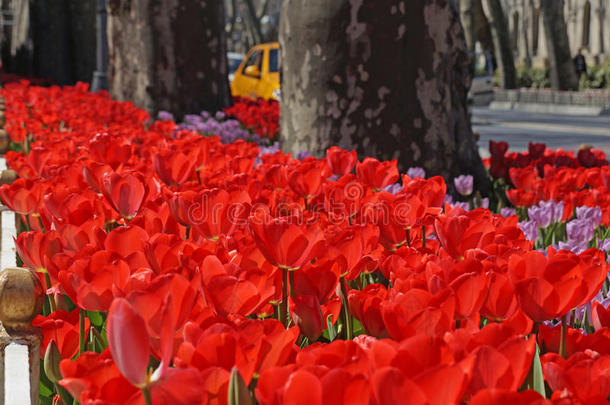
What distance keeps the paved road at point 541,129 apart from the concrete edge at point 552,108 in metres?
0.66

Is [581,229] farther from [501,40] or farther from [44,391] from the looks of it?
[501,40]

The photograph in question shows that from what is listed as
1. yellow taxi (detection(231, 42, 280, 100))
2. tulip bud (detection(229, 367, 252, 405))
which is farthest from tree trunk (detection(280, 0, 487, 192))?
yellow taxi (detection(231, 42, 280, 100))

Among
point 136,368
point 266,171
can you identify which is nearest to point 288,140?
point 266,171

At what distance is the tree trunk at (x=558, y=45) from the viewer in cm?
2755

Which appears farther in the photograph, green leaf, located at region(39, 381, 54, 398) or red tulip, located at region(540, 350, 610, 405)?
green leaf, located at region(39, 381, 54, 398)

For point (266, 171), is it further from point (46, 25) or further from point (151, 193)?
point (46, 25)

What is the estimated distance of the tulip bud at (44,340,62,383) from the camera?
64.5 inches

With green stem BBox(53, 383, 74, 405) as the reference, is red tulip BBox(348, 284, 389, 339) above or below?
above

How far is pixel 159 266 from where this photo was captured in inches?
72.0

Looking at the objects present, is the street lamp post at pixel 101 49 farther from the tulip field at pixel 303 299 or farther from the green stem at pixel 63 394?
the green stem at pixel 63 394

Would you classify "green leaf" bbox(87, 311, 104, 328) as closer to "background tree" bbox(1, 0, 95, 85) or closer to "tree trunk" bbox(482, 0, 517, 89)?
"background tree" bbox(1, 0, 95, 85)

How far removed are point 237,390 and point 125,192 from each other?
137 centimetres

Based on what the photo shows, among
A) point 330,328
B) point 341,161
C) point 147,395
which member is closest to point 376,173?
point 341,161

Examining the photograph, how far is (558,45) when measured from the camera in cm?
2861
